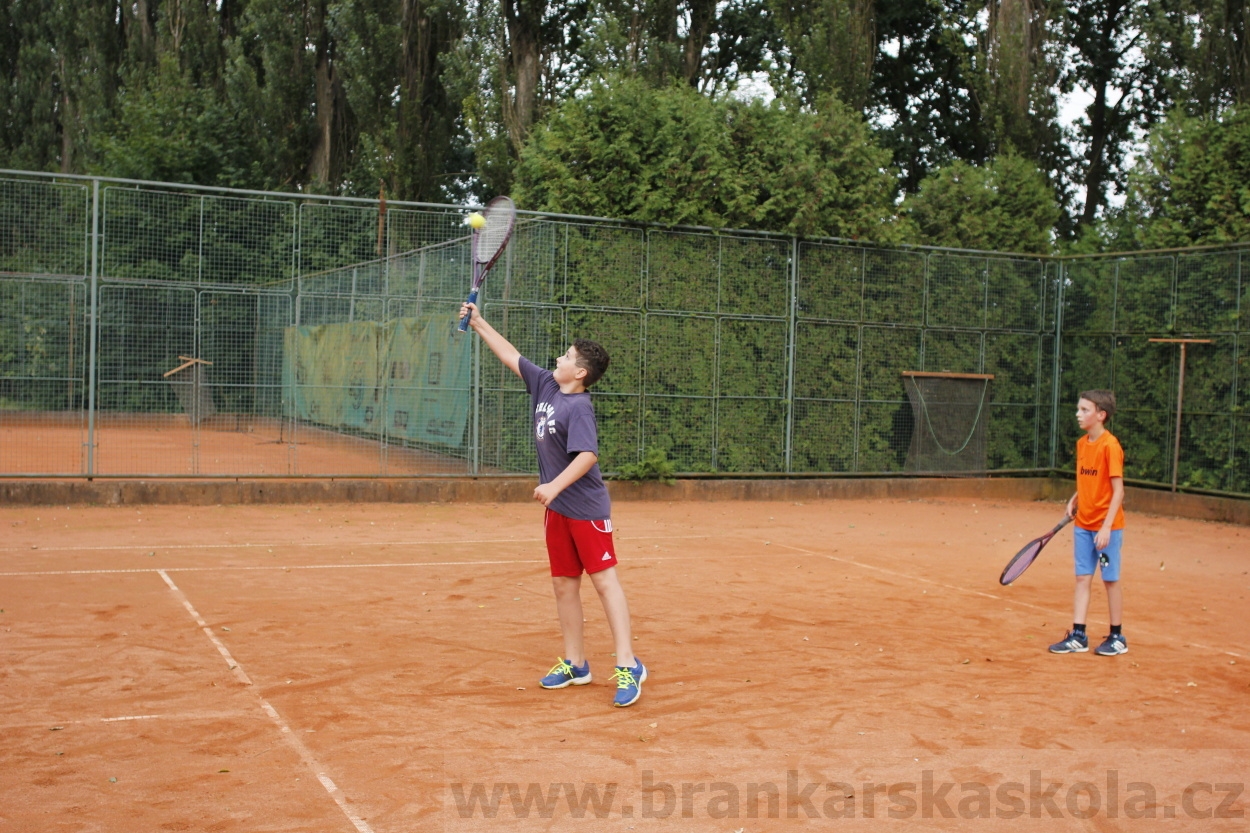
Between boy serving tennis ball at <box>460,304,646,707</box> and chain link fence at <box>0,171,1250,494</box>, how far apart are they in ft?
27.1

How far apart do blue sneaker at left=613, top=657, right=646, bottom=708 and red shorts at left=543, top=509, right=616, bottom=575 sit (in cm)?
50

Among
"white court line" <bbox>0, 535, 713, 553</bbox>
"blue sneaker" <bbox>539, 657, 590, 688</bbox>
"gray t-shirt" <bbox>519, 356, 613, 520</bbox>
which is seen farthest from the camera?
"white court line" <bbox>0, 535, 713, 553</bbox>

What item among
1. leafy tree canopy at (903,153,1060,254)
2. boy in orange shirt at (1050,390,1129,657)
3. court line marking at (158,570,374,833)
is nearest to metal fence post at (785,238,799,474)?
leafy tree canopy at (903,153,1060,254)

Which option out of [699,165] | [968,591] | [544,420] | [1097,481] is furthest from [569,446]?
[699,165]

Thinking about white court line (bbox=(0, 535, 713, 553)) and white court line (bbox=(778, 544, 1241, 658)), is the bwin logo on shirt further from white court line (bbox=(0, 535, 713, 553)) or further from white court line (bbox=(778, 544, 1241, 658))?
white court line (bbox=(0, 535, 713, 553))

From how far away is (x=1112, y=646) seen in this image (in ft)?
23.4

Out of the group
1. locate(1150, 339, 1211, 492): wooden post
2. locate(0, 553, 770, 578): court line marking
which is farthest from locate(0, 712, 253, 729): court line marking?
locate(1150, 339, 1211, 492): wooden post

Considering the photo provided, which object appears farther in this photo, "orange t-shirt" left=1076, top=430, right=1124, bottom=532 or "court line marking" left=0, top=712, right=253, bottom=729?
"orange t-shirt" left=1076, top=430, right=1124, bottom=532

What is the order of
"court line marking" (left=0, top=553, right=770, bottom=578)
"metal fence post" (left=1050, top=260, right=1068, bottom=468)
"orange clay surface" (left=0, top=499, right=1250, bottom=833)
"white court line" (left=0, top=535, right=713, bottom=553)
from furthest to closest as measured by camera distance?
"metal fence post" (left=1050, top=260, right=1068, bottom=468)
"white court line" (left=0, top=535, right=713, bottom=553)
"court line marking" (left=0, top=553, right=770, bottom=578)
"orange clay surface" (left=0, top=499, right=1250, bottom=833)

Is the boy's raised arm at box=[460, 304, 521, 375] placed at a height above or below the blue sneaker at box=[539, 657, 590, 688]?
above

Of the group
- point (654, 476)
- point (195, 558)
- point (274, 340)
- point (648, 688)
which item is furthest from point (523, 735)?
point (274, 340)

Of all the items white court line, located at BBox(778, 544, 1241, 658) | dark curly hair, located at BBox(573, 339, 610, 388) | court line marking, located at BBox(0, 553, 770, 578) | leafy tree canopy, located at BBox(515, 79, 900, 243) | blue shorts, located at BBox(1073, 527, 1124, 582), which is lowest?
court line marking, located at BBox(0, 553, 770, 578)

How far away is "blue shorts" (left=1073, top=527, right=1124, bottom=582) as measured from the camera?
23.8 ft

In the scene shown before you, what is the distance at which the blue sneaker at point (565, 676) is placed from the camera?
19.8ft
